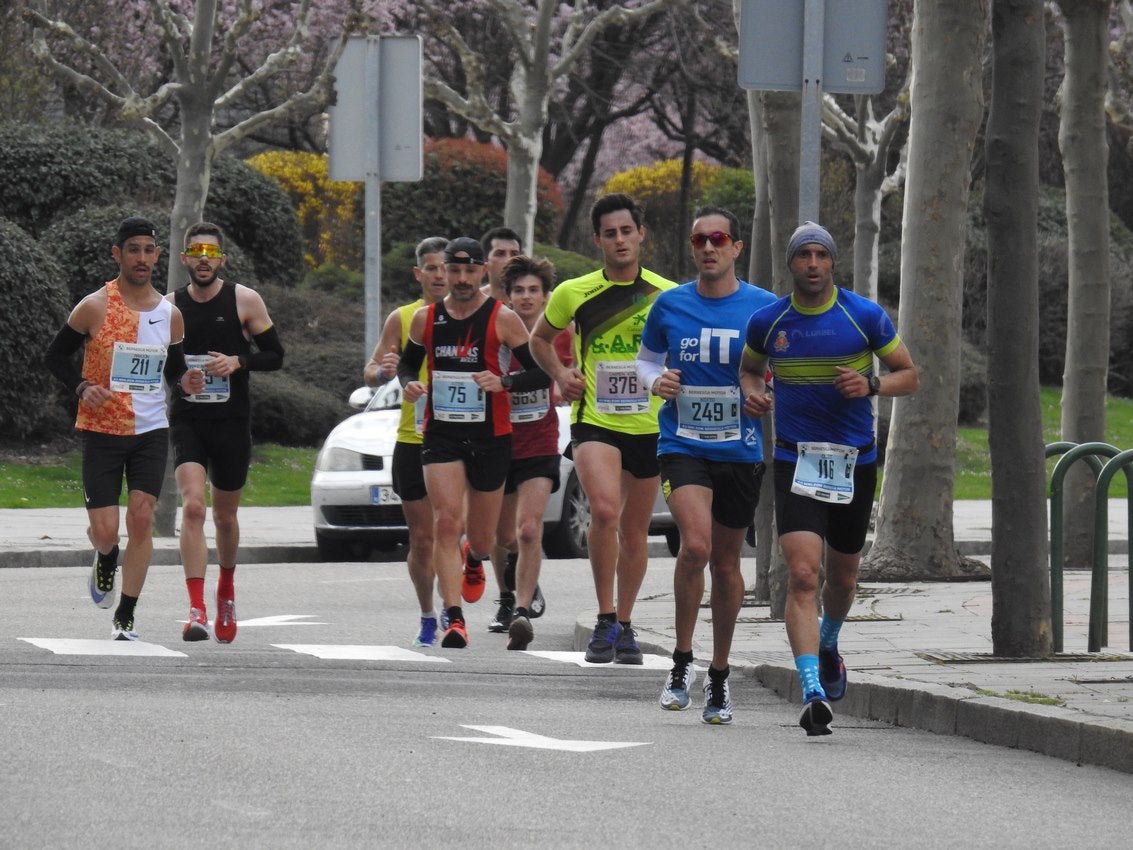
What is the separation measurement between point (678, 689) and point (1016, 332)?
2302 mm

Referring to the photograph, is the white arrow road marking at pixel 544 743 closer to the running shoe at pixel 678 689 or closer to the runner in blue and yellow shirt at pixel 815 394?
the runner in blue and yellow shirt at pixel 815 394

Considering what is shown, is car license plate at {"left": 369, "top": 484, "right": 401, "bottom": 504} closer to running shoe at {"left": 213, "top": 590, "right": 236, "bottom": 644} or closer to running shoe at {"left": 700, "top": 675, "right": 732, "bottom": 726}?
running shoe at {"left": 213, "top": 590, "right": 236, "bottom": 644}

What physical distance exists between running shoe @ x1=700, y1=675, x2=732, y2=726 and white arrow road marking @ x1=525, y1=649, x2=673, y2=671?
1.69 meters

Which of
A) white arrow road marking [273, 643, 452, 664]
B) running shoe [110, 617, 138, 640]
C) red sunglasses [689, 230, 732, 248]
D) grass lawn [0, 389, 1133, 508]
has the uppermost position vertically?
red sunglasses [689, 230, 732, 248]

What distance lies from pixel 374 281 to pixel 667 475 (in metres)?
11.0

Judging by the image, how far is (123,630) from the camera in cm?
1181

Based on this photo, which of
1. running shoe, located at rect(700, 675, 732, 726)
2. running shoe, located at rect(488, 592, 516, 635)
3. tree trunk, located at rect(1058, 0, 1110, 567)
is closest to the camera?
running shoe, located at rect(700, 675, 732, 726)

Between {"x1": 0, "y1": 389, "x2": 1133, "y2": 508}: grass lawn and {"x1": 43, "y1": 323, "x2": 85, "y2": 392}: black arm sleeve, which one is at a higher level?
{"x1": 43, "y1": 323, "x2": 85, "y2": 392}: black arm sleeve

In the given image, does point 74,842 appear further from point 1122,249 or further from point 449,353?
point 1122,249

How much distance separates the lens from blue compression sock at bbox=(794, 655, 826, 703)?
8.76 m

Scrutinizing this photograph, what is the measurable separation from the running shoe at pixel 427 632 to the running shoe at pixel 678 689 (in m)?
2.55

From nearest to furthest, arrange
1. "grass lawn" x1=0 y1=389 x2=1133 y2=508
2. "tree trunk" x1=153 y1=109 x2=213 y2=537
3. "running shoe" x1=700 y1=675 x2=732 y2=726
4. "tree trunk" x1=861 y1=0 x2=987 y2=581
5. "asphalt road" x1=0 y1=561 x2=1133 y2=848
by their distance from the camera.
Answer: "asphalt road" x1=0 y1=561 x2=1133 y2=848
"running shoe" x1=700 y1=675 x2=732 y2=726
"tree trunk" x1=861 y1=0 x2=987 y2=581
"tree trunk" x1=153 y1=109 x2=213 y2=537
"grass lawn" x1=0 y1=389 x2=1133 y2=508

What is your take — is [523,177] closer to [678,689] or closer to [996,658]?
[996,658]

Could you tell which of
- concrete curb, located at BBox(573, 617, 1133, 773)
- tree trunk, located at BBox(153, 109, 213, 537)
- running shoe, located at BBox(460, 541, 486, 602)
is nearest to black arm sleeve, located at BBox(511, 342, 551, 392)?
running shoe, located at BBox(460, 541, 486, 602)
